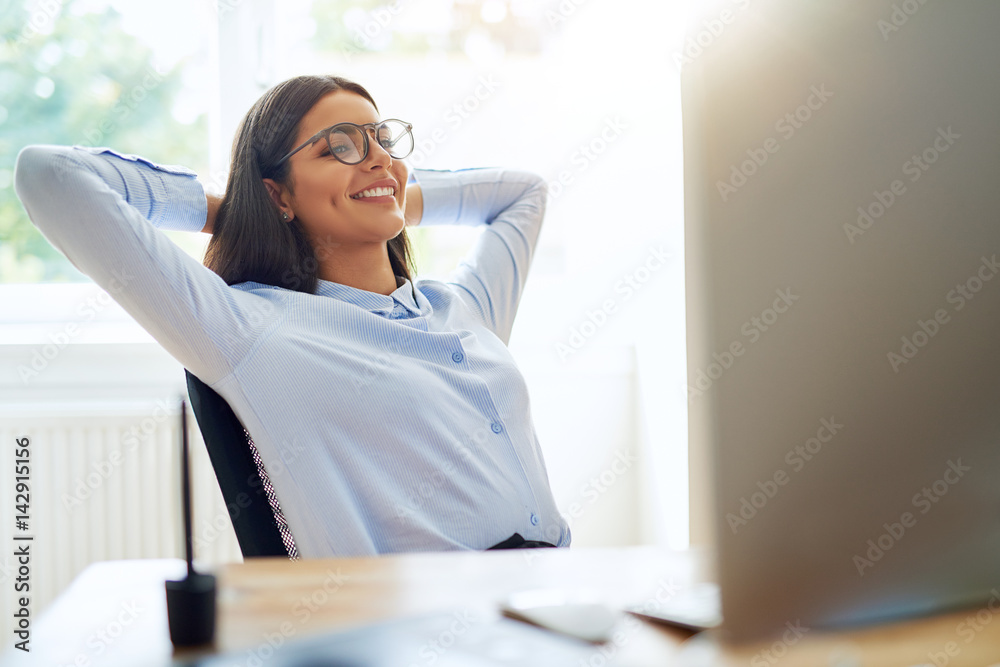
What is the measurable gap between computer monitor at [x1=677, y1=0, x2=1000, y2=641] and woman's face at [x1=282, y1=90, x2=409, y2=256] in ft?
3.35

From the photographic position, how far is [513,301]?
160cm

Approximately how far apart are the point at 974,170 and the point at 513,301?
45.6 inches

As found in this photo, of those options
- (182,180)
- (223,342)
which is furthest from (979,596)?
(182,180)

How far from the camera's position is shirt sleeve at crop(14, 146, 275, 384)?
109 cm

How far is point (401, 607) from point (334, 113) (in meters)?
0.98

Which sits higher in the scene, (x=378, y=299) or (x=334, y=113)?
(x=334, y=113)

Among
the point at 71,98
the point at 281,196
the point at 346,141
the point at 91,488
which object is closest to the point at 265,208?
the point at 281,196

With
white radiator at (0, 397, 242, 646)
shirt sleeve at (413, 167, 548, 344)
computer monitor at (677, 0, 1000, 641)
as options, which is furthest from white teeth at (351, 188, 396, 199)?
computer monitor at (677, 0, 1000, 641)

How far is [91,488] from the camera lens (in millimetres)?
1986

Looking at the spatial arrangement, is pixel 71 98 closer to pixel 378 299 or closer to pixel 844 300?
pixel 378 299

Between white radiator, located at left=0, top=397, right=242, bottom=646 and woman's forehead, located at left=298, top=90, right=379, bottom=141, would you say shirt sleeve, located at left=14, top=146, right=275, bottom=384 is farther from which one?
white radiator, located at left=0, top=397, right=242, bottom=646

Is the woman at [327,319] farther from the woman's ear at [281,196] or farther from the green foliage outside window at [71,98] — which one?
the green foliage outside window at [71,98]

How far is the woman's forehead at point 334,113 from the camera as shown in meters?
1.38

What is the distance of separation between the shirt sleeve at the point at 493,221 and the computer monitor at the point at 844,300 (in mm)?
1091
